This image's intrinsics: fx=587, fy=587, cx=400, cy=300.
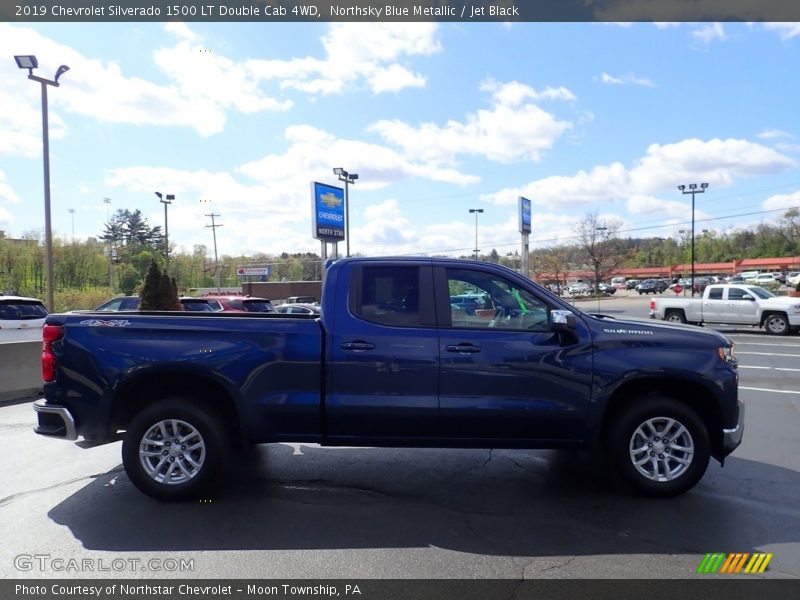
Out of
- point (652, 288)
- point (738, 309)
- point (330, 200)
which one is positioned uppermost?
point (330, 200)

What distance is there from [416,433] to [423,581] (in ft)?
4.73

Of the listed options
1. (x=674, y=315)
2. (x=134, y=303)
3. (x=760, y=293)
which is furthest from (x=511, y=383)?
(x=760, y=293)

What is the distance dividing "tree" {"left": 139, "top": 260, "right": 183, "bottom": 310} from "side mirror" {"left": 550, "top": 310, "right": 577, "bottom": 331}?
16282 mm

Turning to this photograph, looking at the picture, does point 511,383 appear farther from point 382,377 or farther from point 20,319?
point 20,319

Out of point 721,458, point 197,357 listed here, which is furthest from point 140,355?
point 721,458

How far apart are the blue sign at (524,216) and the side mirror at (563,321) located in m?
37.8

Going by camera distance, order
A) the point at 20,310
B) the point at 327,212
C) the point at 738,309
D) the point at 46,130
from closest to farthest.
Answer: the point at 20,310
the point at 46,130
the point at 738,309
the point at 327,212

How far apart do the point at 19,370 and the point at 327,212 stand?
857 inches

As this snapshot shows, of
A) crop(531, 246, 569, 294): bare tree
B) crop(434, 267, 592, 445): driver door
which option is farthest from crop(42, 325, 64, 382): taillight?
crop(531, 246, 569, 294): bare tree

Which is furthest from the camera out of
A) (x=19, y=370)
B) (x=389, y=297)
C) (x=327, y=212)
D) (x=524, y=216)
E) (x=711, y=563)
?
(x=524, y=216)

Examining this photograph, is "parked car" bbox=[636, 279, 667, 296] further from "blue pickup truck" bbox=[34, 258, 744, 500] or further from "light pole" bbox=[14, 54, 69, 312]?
"blue pickup truck" bbox=[34, 258, 744, 500]

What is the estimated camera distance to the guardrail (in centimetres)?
967

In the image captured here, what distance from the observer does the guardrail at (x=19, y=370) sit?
967 centimetres

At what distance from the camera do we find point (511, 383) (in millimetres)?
4824
